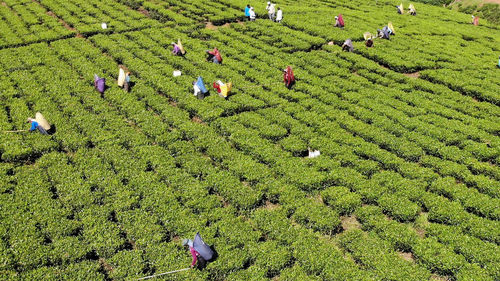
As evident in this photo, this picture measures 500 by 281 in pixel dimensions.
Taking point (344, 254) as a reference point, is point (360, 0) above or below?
above

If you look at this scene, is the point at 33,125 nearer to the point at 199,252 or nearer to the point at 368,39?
the point at 199,252

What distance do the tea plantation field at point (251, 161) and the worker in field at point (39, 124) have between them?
31cm

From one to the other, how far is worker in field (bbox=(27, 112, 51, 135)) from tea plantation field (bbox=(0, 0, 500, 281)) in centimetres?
31

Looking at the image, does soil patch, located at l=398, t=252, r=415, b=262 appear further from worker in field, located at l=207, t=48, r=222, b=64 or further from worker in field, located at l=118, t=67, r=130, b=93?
worker in field, located at l=207, t=48, r=222, b=64

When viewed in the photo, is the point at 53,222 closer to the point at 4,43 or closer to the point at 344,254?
the point at 344,254

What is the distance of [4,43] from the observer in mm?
25469

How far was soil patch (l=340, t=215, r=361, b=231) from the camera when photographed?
516 inches

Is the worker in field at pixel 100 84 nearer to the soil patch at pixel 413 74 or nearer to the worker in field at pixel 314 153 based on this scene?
the worker in field at pixel 314 153

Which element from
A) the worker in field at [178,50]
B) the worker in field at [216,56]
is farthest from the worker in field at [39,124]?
the worker in field at [216,56]

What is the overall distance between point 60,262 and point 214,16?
25.3m

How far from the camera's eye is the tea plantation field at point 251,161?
11.5m

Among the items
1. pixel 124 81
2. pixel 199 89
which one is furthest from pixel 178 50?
pixel 199 89

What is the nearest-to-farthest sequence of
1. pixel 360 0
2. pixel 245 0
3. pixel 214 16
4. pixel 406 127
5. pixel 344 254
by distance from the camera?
pixel 344 254
pixel 406 127
pixel 214 16
pixel 245 0
pixel 360 0

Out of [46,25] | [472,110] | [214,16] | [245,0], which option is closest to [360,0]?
[245,0]
